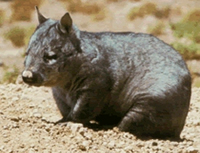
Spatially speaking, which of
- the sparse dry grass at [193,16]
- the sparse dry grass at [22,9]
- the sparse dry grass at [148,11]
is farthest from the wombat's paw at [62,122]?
the sparse dry grass at [22,9]

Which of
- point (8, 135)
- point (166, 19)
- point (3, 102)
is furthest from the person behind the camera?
point (166, 19)

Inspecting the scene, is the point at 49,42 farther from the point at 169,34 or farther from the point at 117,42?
the point at 169,34

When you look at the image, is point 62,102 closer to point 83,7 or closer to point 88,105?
point 88,105

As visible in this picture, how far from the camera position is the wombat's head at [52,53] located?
17.6 feet

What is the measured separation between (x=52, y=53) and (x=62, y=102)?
0.92 metres

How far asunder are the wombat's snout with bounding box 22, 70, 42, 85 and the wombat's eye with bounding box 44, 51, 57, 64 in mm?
199

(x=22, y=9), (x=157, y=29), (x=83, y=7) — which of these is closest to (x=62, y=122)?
(x=157, y=29)

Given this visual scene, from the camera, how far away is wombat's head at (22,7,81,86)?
17.6 ft

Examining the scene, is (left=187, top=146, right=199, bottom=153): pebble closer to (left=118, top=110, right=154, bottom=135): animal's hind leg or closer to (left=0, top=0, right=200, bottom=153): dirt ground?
(left=0, top=0, right=200, bottom=153): dirt ground

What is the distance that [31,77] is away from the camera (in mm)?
5238

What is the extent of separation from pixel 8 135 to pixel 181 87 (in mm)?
2039

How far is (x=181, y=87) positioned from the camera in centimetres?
582

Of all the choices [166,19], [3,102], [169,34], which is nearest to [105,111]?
[3,102]

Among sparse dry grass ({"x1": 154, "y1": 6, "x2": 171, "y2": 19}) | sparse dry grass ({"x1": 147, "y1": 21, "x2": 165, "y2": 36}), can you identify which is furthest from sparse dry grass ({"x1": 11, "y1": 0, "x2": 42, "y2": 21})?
sparse dry grass ({"x1": 147, "y1": 21, "x2": 165, "y2": 36})
